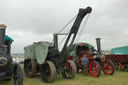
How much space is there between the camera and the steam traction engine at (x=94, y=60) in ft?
24.6

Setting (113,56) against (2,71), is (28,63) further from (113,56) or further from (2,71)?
(113,56)

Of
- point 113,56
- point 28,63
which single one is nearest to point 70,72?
point 28,63

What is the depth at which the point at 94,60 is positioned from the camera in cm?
820

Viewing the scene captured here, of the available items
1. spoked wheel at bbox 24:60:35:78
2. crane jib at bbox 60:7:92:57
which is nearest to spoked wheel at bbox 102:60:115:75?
crane jib at bbox 60:7:92:57

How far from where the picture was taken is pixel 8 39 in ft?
19.3

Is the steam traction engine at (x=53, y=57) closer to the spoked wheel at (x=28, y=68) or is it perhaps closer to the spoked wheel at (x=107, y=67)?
the spoked wheel at (x=28, y=68)

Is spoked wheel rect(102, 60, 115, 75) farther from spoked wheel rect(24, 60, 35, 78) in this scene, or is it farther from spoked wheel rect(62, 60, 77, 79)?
spoked wheel rect(24, 60, 35, 78)

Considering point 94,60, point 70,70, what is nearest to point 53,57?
point 70,70

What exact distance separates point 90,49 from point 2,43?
6347 mm

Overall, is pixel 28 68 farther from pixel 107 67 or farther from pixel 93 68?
pixel 107 67

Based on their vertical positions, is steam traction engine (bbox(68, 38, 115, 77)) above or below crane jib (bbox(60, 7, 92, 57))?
below

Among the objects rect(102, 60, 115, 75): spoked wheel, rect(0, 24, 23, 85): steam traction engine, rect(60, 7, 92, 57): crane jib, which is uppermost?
rect(60, 7, 92, 57): crane jib

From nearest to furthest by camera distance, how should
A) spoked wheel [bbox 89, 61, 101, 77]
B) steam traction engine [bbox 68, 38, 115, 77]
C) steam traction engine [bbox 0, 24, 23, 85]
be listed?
steam traction engine [bbox 0, 24, 23, 85] < spoked wheel [bbox 89, 61, 101, 77] < steam traction engine [bbox 68, 38, 115, 77]

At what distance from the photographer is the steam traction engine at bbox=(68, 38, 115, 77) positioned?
24.6 feet
